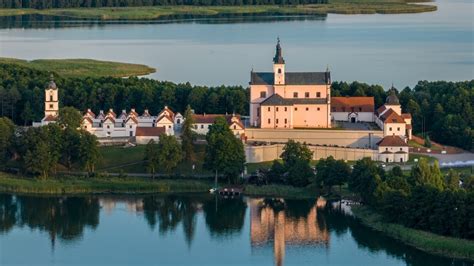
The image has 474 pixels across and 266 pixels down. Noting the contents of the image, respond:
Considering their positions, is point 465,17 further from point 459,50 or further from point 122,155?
point 122,155

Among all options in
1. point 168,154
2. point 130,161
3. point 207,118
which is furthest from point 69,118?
point 207,118

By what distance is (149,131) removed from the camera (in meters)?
32.5

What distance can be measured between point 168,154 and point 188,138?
119 centimetres

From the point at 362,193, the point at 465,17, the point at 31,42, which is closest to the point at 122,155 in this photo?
the point at 362,193

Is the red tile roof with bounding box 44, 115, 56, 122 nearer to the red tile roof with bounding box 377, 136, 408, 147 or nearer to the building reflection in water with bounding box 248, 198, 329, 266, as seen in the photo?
the building reflection in water with bounding box 248, 198, 329, 266

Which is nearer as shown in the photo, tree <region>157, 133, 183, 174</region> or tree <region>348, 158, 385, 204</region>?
tree <region>348, 158, 385, 204</region>

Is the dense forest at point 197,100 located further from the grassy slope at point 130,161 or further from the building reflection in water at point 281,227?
the building reflection in water at point 281,227

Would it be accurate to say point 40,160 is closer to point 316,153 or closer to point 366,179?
point 316,153

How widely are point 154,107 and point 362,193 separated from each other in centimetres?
973

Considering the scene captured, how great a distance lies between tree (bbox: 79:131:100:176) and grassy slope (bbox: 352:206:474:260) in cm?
687

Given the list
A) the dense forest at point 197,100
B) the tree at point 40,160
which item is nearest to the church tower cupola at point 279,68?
the dense forest at point 197,100

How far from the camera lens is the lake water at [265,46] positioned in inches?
1945

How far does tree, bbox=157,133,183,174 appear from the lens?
2956cm

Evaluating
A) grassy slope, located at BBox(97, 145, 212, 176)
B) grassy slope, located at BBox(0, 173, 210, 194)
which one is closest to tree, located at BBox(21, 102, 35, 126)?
grassy slope, located at BBox(97, 145, 212, 176)
